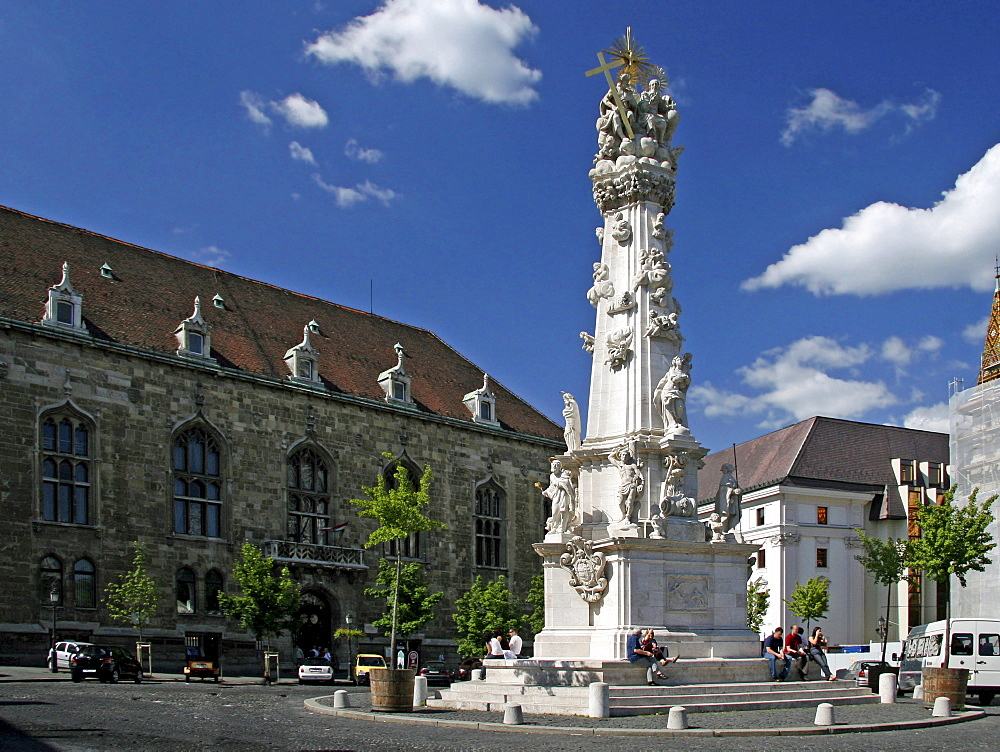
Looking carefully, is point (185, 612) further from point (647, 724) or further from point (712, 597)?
point (647, 724)

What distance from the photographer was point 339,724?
55.2 feet

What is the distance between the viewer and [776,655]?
814 inches

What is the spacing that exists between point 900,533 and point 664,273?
3899cm

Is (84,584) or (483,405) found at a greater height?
(483,405)

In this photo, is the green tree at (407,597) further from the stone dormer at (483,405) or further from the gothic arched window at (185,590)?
the stone dormer at (483,405)

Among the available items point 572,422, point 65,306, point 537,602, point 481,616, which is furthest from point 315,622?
point 572,422

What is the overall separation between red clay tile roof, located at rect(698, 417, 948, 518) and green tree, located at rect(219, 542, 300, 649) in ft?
82.6

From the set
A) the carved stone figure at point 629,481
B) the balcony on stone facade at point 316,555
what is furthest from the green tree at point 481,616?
the carved stone figure at point 629,481

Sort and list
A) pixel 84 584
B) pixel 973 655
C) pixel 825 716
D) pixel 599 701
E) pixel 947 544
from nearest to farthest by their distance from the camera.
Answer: pixel 825 716
pixel 599 701
pixel 973 655
pixel 947 544
pixel 84 584

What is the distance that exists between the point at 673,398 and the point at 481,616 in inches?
972

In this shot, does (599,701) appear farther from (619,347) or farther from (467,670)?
(467,670)

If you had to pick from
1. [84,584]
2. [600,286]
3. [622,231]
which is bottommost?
[84,584]

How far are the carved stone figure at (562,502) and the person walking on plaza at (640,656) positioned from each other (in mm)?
2560

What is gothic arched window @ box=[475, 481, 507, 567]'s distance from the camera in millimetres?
49000
